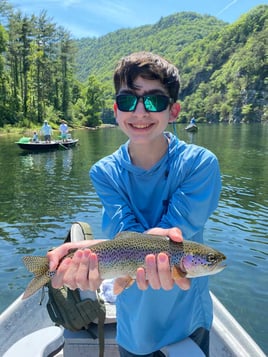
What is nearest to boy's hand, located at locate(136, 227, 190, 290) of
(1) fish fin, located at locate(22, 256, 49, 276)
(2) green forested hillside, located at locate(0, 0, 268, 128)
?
(1) fish fin, located at locate(22, 256, 49, 276)

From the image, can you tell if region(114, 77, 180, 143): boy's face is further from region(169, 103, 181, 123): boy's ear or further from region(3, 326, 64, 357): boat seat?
region(3, 326, 64, 357): boat seat

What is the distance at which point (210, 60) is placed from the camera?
189m

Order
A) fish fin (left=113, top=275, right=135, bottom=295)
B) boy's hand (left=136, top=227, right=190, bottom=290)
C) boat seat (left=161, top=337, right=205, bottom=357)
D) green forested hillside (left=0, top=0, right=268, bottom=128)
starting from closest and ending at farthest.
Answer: boy's hand (left=136, top=227, right=190, bottom=290), fish fin (left=113, top=275, right=135, bottom=295), boat seat (left=161, top=337, right=205, bottom=357), green forested hillside (left=0, top=0, right=268, bottom=128)

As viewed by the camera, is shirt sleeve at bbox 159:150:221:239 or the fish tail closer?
shirt sleeve at bbox 159:150:221:239

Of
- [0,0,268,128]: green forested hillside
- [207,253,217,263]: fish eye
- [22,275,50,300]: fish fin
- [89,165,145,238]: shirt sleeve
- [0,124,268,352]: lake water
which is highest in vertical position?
[0,0,268,128]: green forested hillside

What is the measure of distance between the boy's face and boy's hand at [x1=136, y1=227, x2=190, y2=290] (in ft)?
2.59

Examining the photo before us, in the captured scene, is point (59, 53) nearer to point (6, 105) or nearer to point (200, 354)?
point (6, 105)

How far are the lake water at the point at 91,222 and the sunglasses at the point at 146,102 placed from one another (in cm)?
572

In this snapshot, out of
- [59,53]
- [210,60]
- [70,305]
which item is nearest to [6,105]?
[59,53]

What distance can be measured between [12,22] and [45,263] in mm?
79048

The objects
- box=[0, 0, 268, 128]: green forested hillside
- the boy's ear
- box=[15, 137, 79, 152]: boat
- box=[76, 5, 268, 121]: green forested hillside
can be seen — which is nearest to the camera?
the boy's ear

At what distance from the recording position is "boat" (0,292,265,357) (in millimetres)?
3852

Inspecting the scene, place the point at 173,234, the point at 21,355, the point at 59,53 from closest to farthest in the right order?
1. the point at 173,234
2. the point at 21,355
3. the point at 59,53

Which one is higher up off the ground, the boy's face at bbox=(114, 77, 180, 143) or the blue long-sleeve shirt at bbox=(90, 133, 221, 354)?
the boy's face at bbox=(114, 77, 180, 143)
